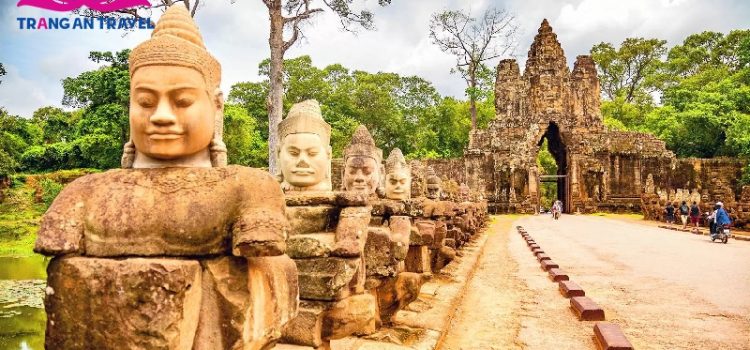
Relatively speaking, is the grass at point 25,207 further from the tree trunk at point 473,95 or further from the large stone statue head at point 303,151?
the tree trunk at point 473,95

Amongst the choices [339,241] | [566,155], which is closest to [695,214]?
[566,155]

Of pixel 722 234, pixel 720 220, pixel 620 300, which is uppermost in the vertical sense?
pixel 720 220

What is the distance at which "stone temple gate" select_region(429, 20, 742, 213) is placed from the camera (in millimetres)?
32250

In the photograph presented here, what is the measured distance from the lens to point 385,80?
151ft

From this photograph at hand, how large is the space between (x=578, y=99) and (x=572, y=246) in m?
23.8

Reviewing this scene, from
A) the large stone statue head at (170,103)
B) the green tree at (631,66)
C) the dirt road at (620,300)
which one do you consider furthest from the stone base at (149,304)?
the green tree at (631,66)

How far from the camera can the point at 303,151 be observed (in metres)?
4.02

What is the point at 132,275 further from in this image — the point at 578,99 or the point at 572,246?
the point at 578,99

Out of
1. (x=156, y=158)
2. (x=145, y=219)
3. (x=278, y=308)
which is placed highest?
(x=156, y=158)

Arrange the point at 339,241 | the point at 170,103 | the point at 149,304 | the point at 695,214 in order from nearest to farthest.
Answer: the point at 149,304 → the point at 170,103 → the point at 339,241 → the point at 695,214

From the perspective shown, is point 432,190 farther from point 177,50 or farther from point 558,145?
point 558,145

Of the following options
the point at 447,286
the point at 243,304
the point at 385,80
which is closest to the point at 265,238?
the point at 243,304

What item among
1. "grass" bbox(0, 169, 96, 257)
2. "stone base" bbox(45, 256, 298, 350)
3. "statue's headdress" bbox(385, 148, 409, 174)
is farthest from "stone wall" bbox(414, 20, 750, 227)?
"stone base" bbox(45, 256, 298, 350)

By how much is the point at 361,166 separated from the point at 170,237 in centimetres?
381
